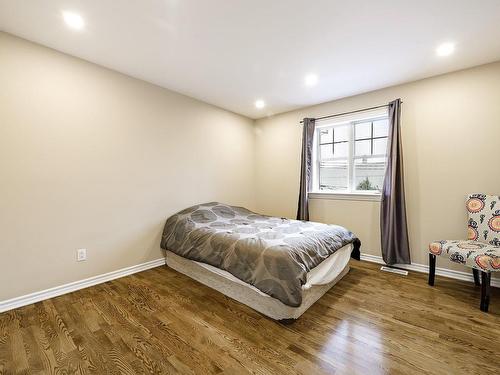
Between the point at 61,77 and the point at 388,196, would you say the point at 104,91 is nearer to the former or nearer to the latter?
the point at 61,77

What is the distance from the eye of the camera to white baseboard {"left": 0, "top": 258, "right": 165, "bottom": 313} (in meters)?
2.11

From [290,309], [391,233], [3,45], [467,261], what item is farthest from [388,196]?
[3,45]

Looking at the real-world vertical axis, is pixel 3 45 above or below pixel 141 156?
above

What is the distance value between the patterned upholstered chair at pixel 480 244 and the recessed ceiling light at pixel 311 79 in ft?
7.17

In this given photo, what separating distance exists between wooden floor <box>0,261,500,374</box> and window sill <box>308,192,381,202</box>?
126cm

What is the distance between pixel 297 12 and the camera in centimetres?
183

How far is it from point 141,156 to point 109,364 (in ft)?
7.15

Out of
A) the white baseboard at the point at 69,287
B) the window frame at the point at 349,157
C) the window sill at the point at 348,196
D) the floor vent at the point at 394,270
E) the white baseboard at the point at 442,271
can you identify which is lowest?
the white baseboard at the point at 69,287

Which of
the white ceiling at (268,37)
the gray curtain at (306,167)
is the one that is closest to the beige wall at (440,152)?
the white ceiling at (268,37)

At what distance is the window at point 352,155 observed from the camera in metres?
3.42

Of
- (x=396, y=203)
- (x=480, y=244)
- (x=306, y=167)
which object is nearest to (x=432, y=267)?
(x=480, y=244)

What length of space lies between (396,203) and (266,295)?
2.15 m

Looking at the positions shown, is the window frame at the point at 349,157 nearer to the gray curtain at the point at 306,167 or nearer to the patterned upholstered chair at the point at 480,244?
the gray curtain at the point at 306,167

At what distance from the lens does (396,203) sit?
3.03 m
